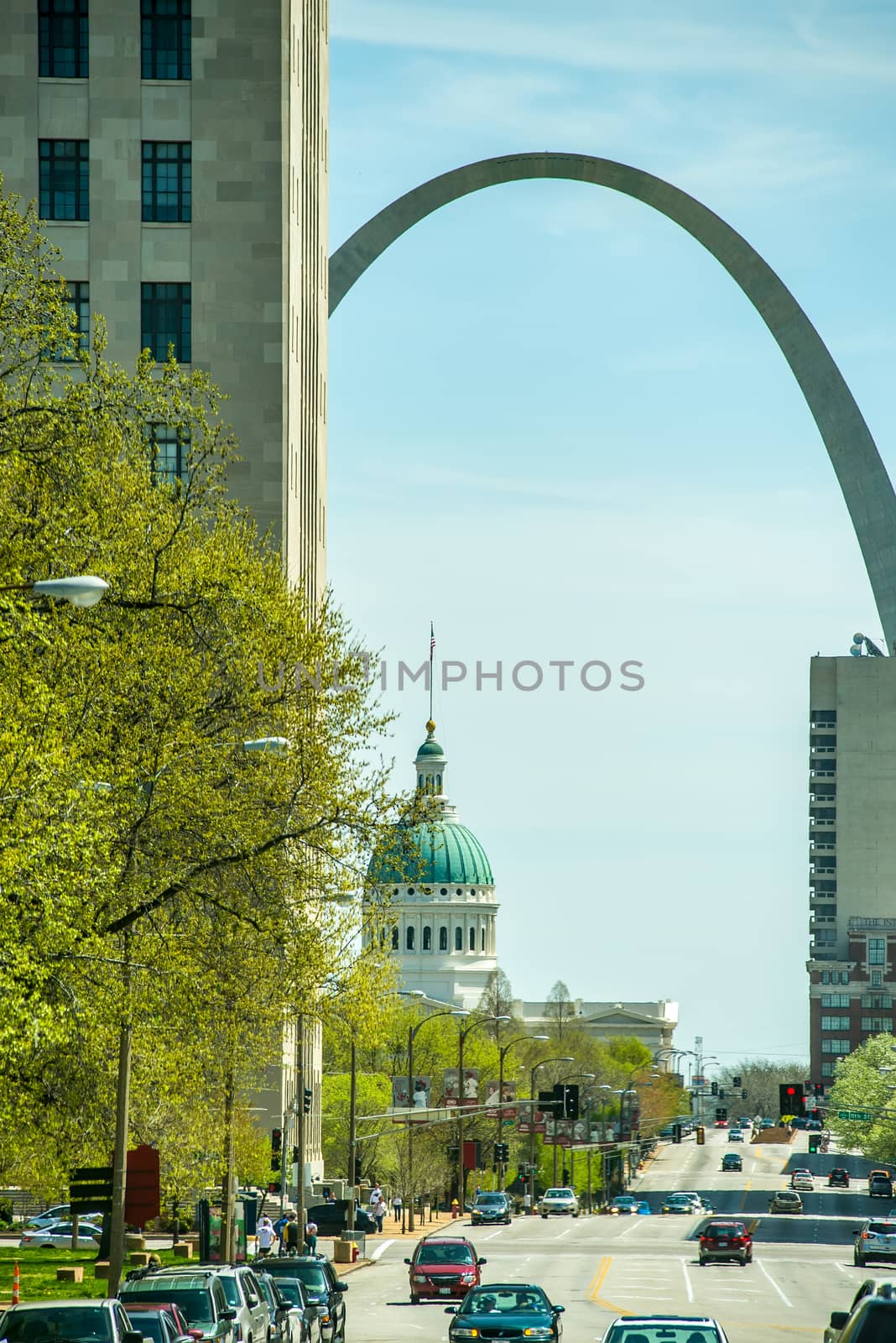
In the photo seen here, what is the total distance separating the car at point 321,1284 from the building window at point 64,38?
45.4 metres

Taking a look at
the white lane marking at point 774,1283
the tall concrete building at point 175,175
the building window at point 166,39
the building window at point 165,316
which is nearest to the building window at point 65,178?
the tall concrete building at point 175,175

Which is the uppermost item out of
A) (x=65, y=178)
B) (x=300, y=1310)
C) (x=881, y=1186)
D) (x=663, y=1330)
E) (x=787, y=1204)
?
(x=65, y=178)

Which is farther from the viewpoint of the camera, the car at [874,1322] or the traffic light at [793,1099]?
the traffic light at [793,1099]

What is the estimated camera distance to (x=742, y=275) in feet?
408

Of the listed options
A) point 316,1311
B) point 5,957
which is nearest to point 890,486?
point 316,1311

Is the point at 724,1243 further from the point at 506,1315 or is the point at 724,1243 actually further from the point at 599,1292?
the point at 506,1315

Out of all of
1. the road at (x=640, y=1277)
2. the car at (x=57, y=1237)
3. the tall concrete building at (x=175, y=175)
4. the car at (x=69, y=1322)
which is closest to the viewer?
the car at (x=69, y=1322)

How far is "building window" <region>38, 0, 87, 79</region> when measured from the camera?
234ft

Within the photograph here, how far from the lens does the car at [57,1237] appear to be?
6606cm

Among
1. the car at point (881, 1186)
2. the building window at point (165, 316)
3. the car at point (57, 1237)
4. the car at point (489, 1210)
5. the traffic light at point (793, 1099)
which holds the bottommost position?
the car at point (881, 1186)

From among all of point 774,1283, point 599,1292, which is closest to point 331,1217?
point 774,1283

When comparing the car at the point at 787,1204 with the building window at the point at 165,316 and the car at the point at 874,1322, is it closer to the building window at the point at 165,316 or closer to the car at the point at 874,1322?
the building window at the point at 165,316

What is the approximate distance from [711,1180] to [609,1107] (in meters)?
11.6

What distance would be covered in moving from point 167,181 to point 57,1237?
3512cm
